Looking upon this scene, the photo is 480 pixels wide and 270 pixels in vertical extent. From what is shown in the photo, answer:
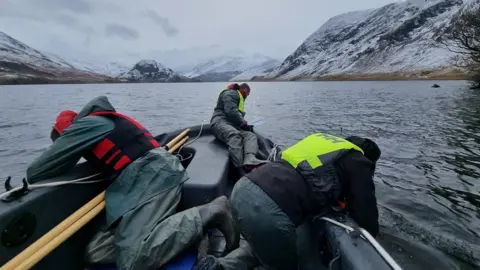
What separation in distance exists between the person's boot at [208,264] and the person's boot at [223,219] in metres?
0.43

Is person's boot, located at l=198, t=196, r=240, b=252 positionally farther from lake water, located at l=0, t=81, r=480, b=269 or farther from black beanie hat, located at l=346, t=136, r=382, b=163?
lake water, located at l=0, t=81, r=480, b=269

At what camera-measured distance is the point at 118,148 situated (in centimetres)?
370

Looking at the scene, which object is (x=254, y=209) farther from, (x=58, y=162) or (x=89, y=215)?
(x=58, y=162)

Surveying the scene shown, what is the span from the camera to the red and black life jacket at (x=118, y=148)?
3.67 meters

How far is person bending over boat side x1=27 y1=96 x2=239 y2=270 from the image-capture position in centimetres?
309

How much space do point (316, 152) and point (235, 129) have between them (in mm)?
4347

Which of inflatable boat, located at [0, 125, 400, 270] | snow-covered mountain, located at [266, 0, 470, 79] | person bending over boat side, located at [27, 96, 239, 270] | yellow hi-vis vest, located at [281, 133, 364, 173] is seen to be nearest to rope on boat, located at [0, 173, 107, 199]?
inflatable boat, located at [0, 125, 400, 270]

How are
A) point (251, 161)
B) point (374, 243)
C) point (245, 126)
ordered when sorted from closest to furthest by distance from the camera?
point (374, 243) → point (251, 161) → point (245, 126)

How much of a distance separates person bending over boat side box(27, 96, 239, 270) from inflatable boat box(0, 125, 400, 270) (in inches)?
9.5

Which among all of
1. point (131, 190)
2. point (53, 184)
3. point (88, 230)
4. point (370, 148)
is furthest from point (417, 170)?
point (53, 184)

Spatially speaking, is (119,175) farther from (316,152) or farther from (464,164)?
(464,164)

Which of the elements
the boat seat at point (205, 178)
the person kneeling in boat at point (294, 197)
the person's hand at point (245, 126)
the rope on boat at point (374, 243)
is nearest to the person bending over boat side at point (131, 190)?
the person kneeling in boat at point (294, 197)

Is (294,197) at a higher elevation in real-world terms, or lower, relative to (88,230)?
higher

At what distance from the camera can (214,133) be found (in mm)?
7734
